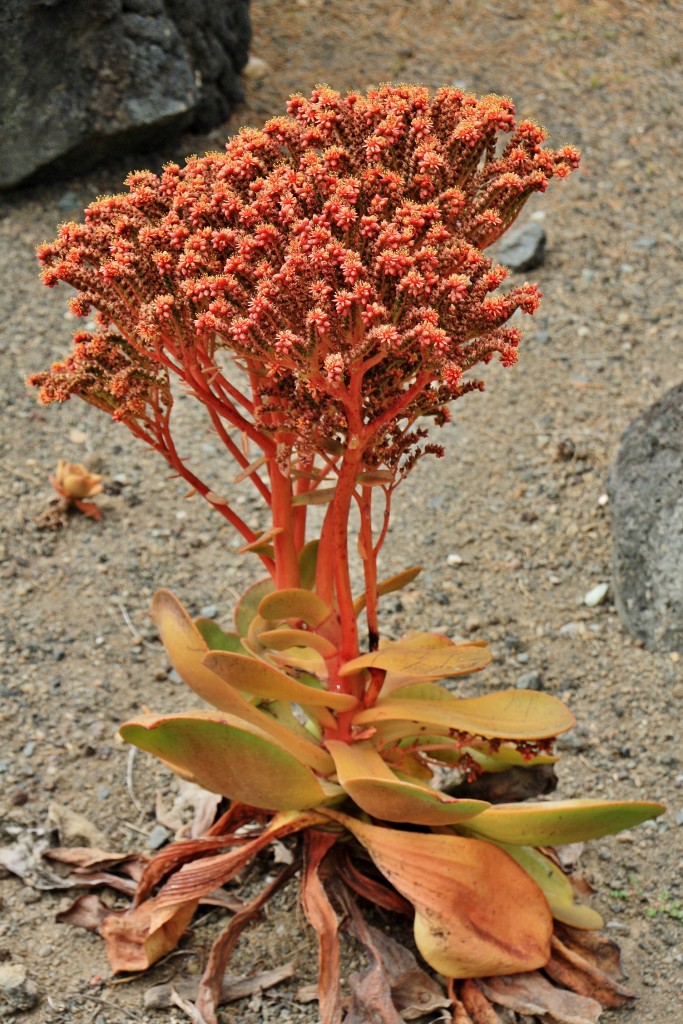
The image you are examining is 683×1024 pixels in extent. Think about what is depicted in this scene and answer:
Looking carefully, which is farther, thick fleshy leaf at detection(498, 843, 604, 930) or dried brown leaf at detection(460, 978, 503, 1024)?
thick fleshy leaf at detection(498, 843, 604, 930)

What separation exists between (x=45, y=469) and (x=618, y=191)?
9.80ft

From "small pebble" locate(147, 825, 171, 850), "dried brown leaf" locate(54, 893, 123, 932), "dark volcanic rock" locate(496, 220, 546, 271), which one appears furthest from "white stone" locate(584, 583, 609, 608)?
"dark volcanic rock" locate(496, 220, 546, 271)

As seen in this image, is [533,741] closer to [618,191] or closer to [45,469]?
[45,469]

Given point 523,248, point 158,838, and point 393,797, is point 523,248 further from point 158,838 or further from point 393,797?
point 393,797

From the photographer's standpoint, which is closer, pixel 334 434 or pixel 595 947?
pixel 334 434

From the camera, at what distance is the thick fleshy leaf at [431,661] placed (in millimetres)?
2268

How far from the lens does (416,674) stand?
2.29 metres

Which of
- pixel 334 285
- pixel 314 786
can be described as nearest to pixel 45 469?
pixel 314 786

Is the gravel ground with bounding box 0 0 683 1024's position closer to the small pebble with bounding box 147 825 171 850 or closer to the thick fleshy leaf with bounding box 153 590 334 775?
the small pebble with bounding box 147 825 171 850

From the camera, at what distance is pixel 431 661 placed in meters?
2.30

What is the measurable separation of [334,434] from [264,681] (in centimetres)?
50

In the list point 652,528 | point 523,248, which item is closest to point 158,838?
point 652,528

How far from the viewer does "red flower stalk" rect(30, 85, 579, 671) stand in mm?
1921

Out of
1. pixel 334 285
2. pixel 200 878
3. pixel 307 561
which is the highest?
pixel 334 285
